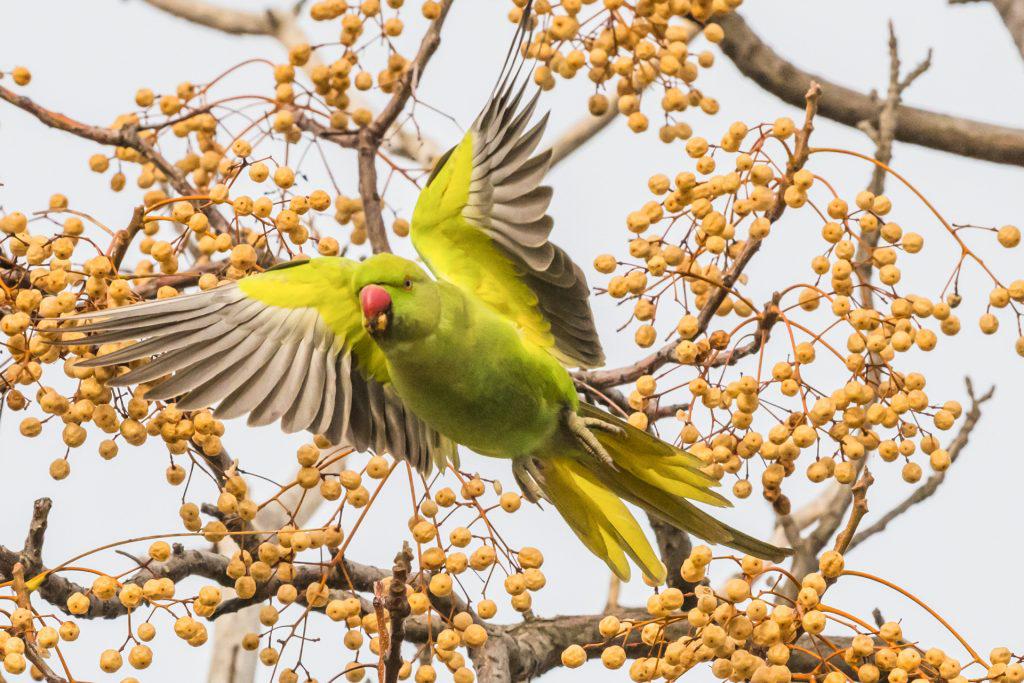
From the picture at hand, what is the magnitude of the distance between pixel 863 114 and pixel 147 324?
2.13m

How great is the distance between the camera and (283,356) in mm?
2730

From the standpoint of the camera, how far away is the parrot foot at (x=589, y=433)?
111 inches

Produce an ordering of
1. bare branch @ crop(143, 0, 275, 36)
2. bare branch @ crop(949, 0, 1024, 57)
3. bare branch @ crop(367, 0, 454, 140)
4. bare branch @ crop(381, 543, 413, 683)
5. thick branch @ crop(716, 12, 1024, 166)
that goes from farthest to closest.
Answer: bare branch @ crop(143, 0, 275, 36) < thick branch @ crop(716, 12, 1024, 166) < bare branch @ crop(949, 0, 1024, 57) < bare branch @ crop(367, 0, 454, 140) < bare branch @ crop(381, 543, 413, 683)

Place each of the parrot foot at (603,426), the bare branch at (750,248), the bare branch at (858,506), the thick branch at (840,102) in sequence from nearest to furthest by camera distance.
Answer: the bare branch at (858,506) → the bare branch at (750,248) → the parrot foot at (603,426) → the thick branch at (840,102)

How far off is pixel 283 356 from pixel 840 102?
182cm

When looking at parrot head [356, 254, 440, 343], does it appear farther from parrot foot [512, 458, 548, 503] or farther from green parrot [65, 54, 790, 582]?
parrot foot [512, 458, 548, 503]

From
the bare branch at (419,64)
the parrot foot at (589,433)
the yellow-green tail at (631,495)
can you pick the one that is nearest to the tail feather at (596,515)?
the yellow-green tail at (631,495)

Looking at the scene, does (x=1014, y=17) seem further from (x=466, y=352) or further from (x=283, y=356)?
(x=283, y=356)

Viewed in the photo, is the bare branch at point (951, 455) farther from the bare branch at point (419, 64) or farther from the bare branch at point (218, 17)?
the bare branch at point (218, 17)

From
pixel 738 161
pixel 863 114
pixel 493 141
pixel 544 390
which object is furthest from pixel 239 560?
pixel 863 114

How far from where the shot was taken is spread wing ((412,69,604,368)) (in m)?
2.76

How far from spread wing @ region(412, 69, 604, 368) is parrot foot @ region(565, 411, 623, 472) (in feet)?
0.65

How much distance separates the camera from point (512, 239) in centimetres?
277

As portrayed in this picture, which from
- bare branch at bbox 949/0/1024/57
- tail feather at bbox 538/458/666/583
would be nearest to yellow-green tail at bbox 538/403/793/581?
tail feather at bbox 538/458/666/583
